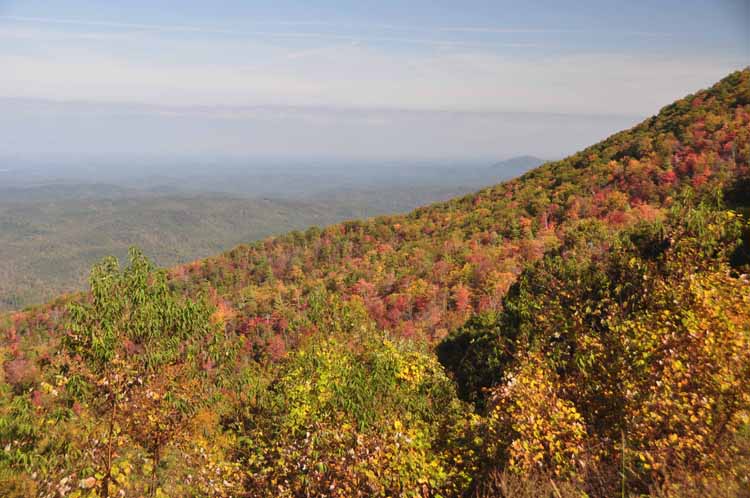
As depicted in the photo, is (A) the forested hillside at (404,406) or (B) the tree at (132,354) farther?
(B) the tree at (132,354)

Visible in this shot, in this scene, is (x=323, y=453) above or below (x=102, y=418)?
above

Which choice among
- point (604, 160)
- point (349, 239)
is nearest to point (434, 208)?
point (349, 239)

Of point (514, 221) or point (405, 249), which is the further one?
point (405, 249)

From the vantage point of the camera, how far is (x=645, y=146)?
77.3 m

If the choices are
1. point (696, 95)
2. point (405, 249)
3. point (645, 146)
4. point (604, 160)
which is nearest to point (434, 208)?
point (405, 249)

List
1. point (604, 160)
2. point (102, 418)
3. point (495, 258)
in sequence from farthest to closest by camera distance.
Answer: point (604, 160)
point (495, 258)
point (102, 418)

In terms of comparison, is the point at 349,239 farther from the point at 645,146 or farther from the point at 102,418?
the point at 102,418

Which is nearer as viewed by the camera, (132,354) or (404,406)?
(132,354)

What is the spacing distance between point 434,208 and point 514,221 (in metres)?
49.5

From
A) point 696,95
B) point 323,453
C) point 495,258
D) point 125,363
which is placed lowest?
point 495,258

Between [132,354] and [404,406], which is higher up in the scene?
[132,354]

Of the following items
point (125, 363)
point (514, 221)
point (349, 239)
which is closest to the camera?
point (125, 363)

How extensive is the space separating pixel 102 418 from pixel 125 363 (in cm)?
226

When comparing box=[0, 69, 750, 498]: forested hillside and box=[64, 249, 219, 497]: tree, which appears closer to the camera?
box=[0, 69, 750, 498]: forested hillside
